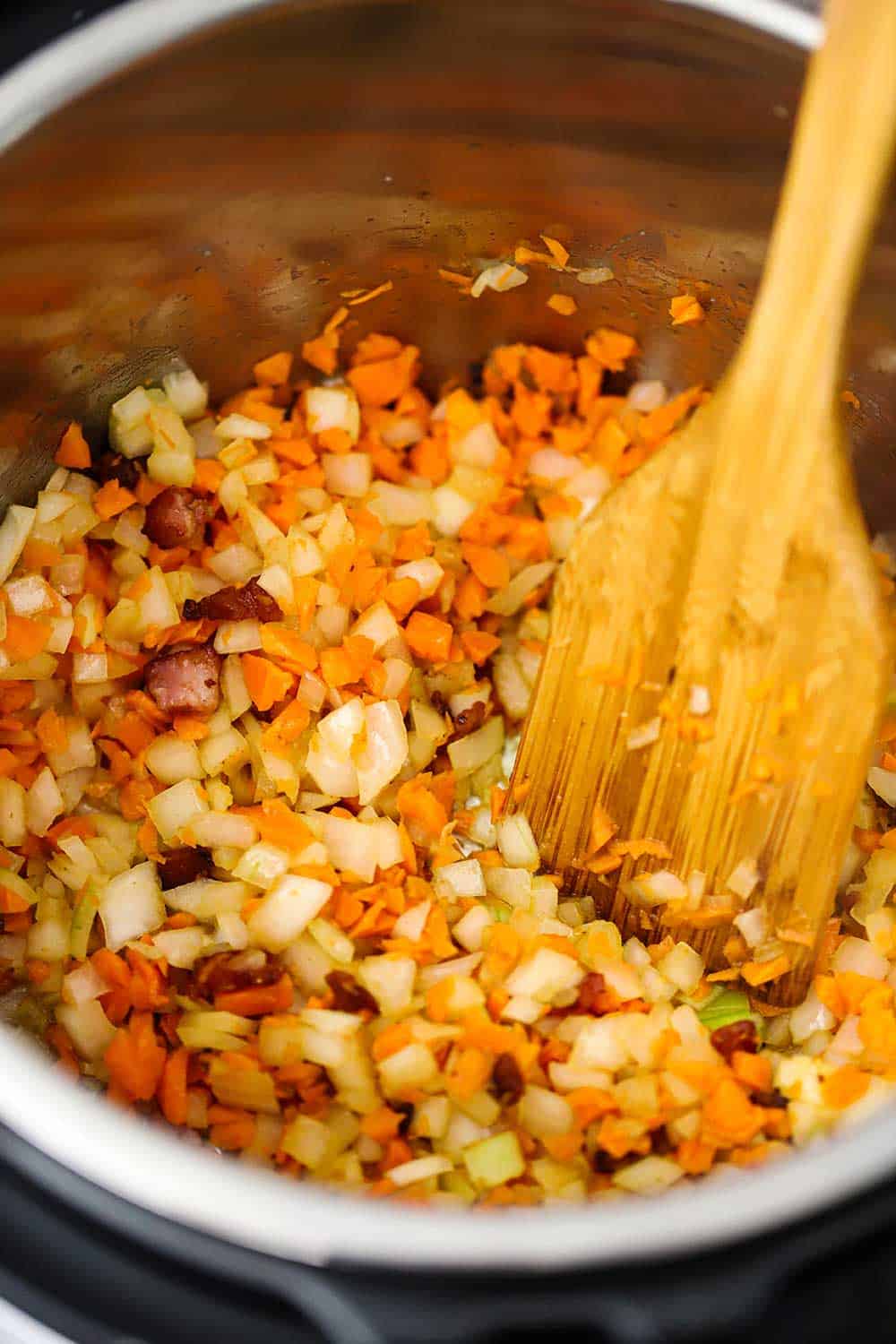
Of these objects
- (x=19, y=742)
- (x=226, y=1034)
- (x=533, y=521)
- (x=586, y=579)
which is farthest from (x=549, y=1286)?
(x=533, y=521)

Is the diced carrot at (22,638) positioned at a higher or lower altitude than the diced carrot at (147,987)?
higher

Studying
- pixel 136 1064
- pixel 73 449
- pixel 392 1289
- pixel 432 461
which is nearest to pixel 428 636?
pixel 432 461

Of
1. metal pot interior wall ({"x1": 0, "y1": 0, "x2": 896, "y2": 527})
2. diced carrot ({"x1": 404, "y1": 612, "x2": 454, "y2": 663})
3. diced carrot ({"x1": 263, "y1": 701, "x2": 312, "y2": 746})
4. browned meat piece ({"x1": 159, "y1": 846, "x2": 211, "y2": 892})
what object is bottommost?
browned meat piece ({"x1": 159, "y1": 846, "x2": 211, "y2": 892})

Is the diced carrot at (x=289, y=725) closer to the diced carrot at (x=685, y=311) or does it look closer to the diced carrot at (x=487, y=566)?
the diced carrot at (x=487, y=566)

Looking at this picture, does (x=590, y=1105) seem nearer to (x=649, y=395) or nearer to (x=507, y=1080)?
(x=507, y=1080)

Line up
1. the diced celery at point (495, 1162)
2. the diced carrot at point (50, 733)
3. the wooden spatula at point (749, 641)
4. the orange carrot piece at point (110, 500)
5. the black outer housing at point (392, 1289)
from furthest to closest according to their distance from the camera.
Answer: the orange carrot piece at point (110, 500) → the diced carrot at point (50, 733) → the diced celery at point (495, 1162) → the wooden spatula at point (749, 641) → the black outer housing at point (392, 1289)

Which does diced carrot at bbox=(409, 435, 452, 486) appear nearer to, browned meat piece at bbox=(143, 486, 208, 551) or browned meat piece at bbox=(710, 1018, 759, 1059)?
browned meat piece at bbox=(143, 486, 208, 551)

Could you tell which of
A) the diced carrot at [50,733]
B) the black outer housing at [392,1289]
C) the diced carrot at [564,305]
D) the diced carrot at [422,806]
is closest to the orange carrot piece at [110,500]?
the diced carrot at [50,733]

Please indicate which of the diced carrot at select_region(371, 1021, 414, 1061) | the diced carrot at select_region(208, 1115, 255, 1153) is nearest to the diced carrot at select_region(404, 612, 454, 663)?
the diced carrot at select_region(371, 1021, 414, 1061)
